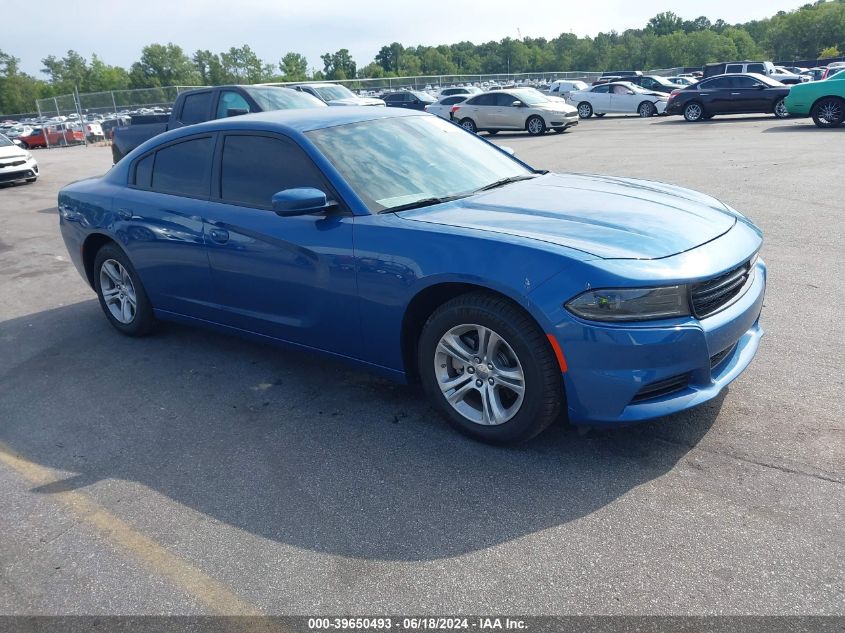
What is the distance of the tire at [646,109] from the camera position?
27.9m

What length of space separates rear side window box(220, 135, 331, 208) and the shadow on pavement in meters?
1.21

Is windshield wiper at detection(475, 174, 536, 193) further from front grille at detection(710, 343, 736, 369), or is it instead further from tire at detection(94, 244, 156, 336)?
tire at detection(94, 244, 156, 336)

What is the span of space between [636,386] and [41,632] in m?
2.51

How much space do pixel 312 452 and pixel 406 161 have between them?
1826mm

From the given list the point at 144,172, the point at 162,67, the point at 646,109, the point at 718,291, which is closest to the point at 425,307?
the point at 718,291

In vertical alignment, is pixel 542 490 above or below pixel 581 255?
below

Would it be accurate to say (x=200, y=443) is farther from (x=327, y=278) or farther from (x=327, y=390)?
(x=327, y=278)

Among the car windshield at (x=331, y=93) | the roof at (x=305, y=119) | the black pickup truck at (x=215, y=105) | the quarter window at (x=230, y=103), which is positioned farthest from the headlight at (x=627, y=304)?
the car windshield at (x=331, y=93)

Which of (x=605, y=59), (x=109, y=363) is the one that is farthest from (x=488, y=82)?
(x=605, y=59)

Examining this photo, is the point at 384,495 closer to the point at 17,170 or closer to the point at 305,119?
the point at 305,119

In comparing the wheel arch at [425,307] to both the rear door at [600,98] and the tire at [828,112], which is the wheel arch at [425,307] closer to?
the tire at [828,112]

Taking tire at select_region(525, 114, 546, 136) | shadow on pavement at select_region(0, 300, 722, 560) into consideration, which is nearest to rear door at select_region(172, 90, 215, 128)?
shadow on pavement at select_region(0, 300, 722, 560)

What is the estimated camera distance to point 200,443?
3.86m

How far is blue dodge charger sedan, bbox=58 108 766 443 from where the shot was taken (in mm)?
3100
